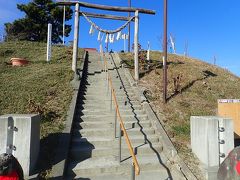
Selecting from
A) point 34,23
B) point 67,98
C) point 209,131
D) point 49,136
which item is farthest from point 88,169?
point 34,23

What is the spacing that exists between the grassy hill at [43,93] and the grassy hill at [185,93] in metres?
3.31

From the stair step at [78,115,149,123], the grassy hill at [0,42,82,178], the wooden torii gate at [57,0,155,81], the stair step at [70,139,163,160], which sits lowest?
the stair step at [70,139,163,160]

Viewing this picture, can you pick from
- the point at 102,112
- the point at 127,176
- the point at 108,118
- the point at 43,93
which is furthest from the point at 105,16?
the point at 127,176

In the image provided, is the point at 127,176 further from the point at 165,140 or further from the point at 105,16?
the point at 105,16

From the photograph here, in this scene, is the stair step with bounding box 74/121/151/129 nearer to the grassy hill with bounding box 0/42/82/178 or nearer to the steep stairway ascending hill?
the steep stairway ascending hill

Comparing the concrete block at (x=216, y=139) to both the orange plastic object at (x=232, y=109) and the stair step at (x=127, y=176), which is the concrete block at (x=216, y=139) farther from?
the orange plastic object at (x=232, y=109)

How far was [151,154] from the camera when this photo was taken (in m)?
8.05

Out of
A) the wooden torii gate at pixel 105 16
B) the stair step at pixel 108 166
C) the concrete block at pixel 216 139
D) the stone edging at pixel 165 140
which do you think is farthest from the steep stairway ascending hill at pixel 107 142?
the wooden torii gate at pixel 105 16

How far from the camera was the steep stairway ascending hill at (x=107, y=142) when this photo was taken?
708 centimetres

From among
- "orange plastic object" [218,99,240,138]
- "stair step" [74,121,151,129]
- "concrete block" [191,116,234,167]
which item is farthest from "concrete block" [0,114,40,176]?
"orange plastic object" [218,99,240,138]

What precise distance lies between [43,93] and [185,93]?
5.86 m

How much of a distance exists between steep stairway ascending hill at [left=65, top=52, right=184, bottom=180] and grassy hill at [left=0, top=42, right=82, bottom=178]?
1.92ft

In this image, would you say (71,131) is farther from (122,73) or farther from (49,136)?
(122,73)

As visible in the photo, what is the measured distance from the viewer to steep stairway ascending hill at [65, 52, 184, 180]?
7.08 metres
